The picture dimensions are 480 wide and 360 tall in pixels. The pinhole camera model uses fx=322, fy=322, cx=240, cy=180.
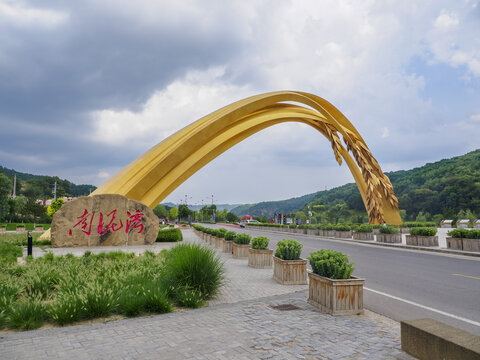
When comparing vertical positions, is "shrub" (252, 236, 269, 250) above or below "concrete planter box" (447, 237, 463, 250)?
above

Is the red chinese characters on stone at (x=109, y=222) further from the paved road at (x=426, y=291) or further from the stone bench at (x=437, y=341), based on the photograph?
the stone bench at (x=437, y=341)

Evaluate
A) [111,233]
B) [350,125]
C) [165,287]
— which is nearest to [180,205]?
[350,125]

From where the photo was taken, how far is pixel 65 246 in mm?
17078

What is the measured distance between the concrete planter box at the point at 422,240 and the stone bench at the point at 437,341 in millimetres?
17358

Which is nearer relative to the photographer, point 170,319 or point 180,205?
point 170,319

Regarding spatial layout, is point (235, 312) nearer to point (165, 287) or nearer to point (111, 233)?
point (165, 287)

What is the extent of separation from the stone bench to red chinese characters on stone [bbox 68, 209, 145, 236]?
55.2 ft

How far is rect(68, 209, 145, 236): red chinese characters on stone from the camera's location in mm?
17531

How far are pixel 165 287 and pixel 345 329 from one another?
3789mm

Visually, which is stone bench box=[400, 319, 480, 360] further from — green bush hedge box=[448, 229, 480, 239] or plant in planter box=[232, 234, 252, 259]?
green bush hedge box=[448, 229, 480, 239]

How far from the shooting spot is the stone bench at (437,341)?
127 inches

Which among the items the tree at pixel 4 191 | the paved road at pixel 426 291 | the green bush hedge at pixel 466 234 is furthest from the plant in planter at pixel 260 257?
the tree at pixel 4 191

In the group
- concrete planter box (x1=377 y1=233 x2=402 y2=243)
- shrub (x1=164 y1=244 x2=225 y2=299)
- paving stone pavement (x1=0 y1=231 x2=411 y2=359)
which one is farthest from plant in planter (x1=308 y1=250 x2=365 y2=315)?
concrete planter box (x1=377 y1=233 x2=402 y2=243)

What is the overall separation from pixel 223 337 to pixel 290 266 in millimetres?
4140
